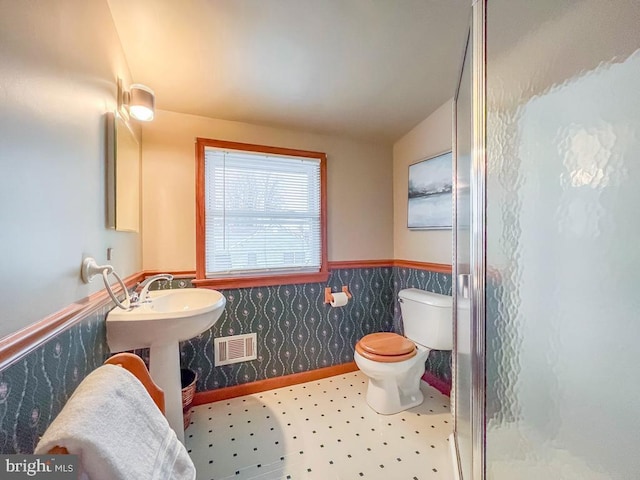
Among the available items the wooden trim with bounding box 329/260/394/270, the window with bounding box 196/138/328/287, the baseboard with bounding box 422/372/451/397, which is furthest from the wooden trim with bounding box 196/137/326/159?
the baseboard with bounding box 422/372/451/397

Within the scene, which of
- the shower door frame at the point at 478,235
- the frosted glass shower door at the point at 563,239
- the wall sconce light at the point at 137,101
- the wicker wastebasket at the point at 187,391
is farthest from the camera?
the wicker wastebasket at the point at 187,391

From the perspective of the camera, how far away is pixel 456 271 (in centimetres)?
150

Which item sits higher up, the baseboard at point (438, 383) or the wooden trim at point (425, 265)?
the wooden trim at point (425, 265)

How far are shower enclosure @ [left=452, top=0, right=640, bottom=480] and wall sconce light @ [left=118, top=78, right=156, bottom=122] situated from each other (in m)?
1.45

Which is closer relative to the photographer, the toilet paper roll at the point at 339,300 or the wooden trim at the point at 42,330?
the wooden trim at the point at 42,330

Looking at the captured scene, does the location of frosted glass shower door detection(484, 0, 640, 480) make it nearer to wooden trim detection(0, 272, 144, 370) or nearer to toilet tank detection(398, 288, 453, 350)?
toilet tank detection(398, 288, 453, 350)

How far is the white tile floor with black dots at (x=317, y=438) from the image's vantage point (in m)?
1.33

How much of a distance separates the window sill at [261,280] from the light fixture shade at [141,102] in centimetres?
103

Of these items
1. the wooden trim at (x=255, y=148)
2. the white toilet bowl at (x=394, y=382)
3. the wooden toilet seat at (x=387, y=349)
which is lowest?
the white toilet bowl at (x=394, y=382)

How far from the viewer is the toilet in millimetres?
1686

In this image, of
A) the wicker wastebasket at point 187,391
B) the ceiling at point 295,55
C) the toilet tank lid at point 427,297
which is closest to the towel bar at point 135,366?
the wicker wastebasket at point 187,391

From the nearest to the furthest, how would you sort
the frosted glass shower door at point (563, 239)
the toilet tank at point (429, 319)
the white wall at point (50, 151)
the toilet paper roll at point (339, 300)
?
the white wall at point (50, 151), the frosted glass shower door at point (563, 239), the toilet tank at point (429, 319), the toilet paper roll at point (339, 300)

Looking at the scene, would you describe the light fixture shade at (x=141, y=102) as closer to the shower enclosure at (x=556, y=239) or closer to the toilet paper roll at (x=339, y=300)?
the shower enclosure at (x=556, y=239)

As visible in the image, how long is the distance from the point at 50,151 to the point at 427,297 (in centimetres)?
194
